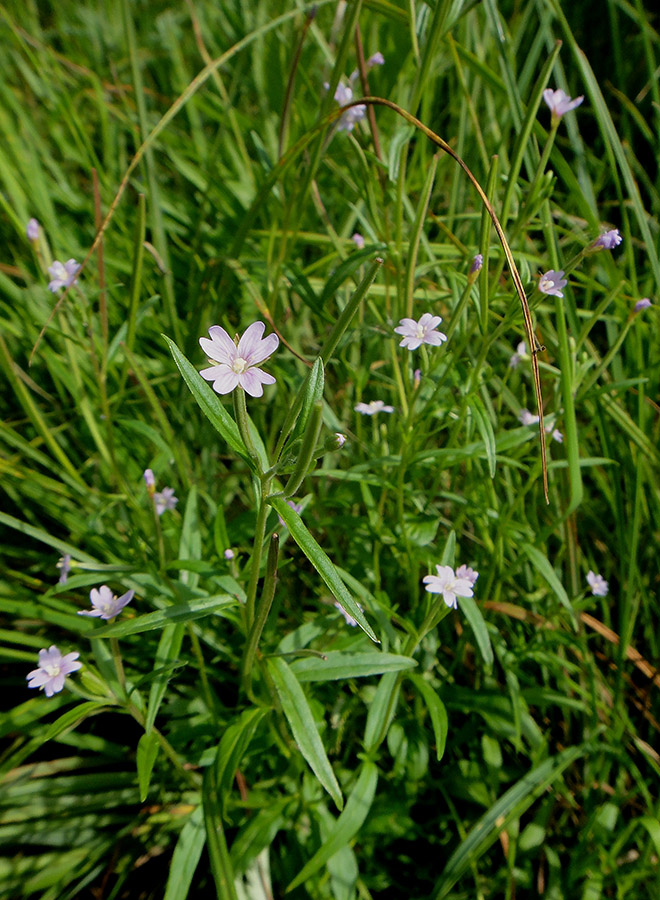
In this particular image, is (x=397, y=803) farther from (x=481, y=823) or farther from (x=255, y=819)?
(x=255, y=819)

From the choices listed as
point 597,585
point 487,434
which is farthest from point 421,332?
point 597,585

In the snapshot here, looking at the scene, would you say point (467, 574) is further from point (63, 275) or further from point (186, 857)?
point (63, 275)

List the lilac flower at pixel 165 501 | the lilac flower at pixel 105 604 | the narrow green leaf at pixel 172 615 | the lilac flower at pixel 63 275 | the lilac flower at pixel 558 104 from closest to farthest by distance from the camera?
the narrow green leaf at pixel 172 615 → the lilac flower at pixel 105 604 → the lilac flower at pixel 558 104 → the lilac flower at pixel 63 275 → the lilac flower at pixel 165 501

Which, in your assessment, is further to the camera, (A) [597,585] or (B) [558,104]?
(A) [597,585]

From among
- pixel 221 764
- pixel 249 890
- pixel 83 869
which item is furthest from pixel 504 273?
pixel 83 869

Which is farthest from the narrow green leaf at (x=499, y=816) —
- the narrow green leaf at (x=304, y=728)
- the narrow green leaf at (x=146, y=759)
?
the narrow green leaf at (x=146, y=759)

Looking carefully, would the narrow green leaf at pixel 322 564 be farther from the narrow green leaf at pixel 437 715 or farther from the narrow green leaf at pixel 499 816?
the narrow green leaf at pixel 499 816

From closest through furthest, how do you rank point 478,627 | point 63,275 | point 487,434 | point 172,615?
point 172,615 < point 487,434 < point 478,627 < point 63,275
